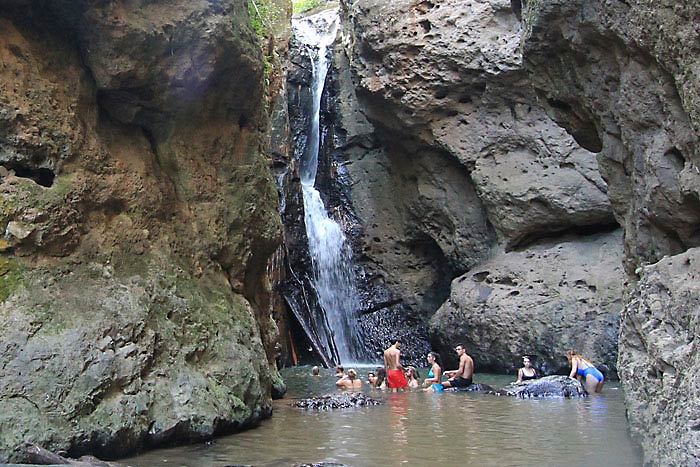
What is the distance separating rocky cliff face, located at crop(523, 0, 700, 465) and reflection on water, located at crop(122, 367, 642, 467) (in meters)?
1.13

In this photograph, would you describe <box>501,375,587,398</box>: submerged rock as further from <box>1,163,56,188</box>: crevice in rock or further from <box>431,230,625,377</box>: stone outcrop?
<box>1,163,56,188</box>: crevice in rock

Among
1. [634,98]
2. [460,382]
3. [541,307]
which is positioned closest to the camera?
[634,98]

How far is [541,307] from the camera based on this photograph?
54.5ft

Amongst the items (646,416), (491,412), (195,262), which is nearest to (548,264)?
(491,412)

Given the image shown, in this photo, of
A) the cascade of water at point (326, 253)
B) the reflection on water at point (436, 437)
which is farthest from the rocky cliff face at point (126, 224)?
the cascade of water at point (326, 253)

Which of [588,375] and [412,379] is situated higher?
[412,379]

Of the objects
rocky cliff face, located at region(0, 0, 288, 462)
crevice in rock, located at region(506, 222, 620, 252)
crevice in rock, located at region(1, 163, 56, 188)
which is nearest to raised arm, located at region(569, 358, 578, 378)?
crevice in rock, located at region(506, 222, 620, 252)

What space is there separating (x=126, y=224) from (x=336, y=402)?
14.5 ft

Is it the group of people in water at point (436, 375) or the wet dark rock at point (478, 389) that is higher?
the group of people in water at point (436, 375)

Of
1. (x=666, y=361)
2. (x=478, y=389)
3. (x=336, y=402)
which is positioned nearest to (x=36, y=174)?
(x=336, y=402)

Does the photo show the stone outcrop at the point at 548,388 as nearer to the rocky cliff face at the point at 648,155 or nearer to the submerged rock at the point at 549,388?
the submerged rock at the point at 549,388

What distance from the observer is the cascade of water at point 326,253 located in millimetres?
20797

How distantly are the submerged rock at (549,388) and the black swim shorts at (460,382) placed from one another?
1.14 meters

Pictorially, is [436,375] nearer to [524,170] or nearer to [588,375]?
[588,375]
